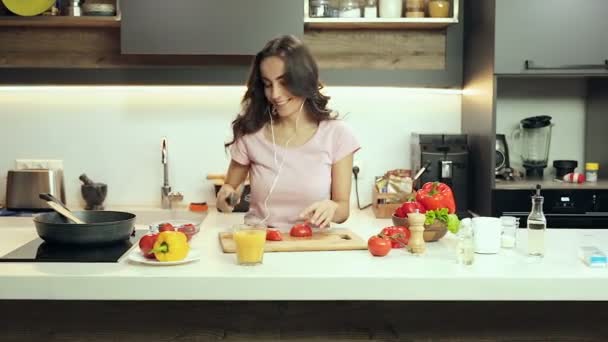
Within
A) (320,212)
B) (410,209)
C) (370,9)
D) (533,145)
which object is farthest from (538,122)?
(320,212)

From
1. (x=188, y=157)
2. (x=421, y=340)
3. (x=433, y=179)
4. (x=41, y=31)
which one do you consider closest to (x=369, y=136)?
(x=433, y=179)

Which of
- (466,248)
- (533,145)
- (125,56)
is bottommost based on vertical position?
(466,248)

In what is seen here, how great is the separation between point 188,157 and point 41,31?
0.99 m

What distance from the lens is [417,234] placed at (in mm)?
2318

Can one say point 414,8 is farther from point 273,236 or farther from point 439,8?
Result: point 273,236

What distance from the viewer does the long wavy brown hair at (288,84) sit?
2775mm

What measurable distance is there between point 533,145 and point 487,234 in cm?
194

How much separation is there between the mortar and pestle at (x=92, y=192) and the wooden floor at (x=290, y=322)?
1.73 meters

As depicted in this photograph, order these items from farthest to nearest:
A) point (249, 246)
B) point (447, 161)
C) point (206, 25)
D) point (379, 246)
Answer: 1. point (447, 161)
2. point (206, 25)
3. point (379, 246)
4. point (249, 246)

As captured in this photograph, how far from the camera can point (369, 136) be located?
4164 millimetres

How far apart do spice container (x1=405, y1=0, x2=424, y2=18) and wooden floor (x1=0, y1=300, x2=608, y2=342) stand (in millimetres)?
1916

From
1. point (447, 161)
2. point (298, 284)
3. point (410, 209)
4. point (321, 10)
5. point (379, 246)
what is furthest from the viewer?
point (447, 161)

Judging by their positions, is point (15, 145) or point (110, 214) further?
point (15, 145)

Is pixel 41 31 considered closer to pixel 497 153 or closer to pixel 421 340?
pixel 497 153
